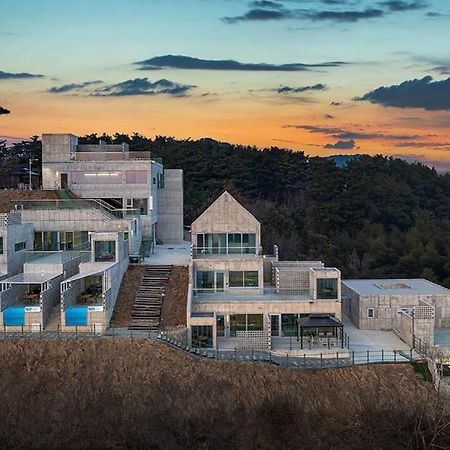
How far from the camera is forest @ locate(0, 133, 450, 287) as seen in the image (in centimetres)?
5250

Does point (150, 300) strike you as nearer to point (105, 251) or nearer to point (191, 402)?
point (105, 251)

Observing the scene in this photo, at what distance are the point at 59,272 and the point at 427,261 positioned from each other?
29723 millimetres

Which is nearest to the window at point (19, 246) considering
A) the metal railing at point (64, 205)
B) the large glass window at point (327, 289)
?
the metal railing at point (64, 205)

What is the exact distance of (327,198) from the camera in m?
67.6

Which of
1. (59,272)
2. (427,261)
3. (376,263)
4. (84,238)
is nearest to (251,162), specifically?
(376,263)

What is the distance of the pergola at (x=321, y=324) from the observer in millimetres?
28094

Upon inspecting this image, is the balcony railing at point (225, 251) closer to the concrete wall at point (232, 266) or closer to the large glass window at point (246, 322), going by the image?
the concrete wall at point (232, 266)

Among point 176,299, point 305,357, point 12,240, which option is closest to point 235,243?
point 176,299

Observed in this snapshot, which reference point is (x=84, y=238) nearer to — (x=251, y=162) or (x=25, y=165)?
(x=25, y=165)

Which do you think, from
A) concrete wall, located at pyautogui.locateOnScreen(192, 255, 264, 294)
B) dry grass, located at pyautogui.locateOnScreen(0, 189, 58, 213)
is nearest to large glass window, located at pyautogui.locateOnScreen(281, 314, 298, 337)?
concrete wall, located at pyautogui.locateOnScreen(192, 255, 264, 294)

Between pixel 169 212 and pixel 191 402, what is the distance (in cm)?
2244

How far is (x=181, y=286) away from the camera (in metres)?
31.5

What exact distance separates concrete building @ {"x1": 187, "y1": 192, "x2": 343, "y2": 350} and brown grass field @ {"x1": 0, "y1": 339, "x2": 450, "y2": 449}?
8.66ft

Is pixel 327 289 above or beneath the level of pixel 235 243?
beneath
